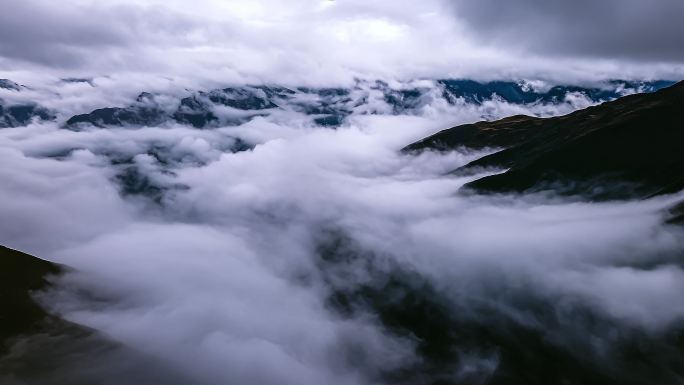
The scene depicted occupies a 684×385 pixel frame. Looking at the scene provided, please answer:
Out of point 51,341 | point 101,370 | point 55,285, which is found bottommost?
point 101,370

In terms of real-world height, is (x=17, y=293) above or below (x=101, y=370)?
above

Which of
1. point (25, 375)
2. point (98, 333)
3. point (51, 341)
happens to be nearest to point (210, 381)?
point (98, 333)

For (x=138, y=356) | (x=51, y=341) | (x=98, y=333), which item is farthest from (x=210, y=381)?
(x=51, y=341)

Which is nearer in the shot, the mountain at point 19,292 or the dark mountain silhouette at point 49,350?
the dark mountain silhouette at point 49,350

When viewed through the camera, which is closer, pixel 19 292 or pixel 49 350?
pixel 49 350

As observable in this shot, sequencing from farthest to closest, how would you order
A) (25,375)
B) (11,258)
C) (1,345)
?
(11,258) → (1,345) → (25,375)

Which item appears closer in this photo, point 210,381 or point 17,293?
point 17,293

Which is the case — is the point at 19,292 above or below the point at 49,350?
above

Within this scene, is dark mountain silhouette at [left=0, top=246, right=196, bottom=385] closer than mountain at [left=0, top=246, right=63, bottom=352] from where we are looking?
Yes

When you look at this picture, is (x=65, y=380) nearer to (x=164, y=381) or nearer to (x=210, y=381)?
(x=164, y=381)

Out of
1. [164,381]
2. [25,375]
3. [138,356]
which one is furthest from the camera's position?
[138,356]
